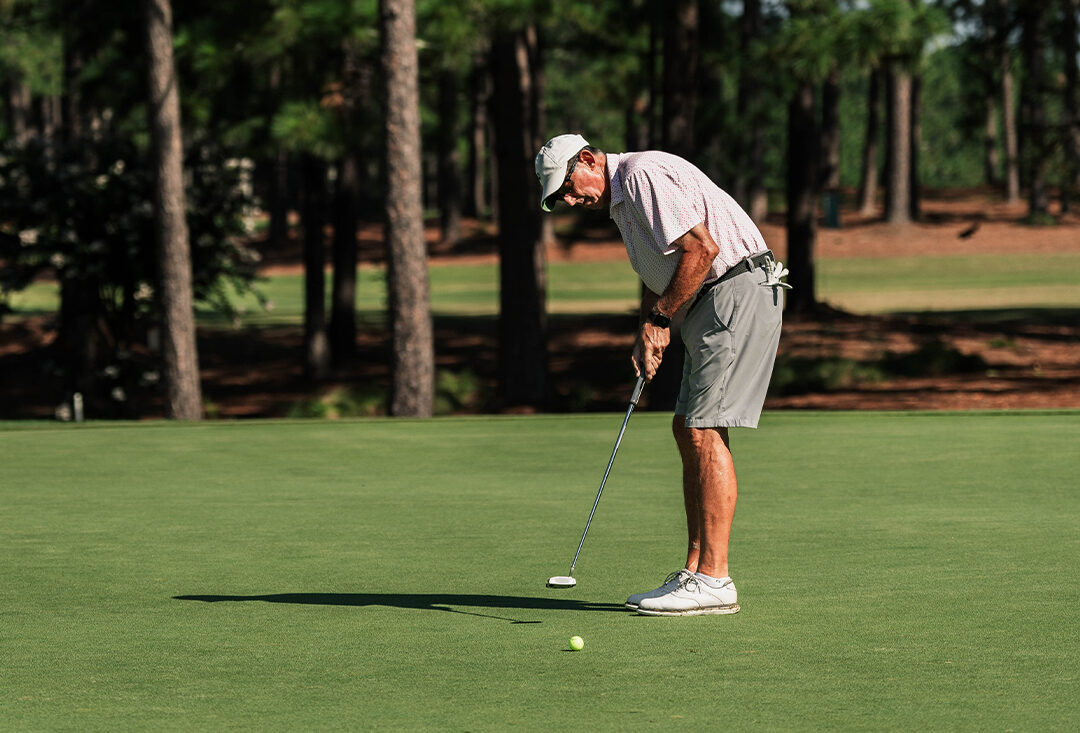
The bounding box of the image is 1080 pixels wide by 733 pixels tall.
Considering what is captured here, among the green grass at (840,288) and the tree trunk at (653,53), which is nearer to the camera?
the tree trunk at (653,53)

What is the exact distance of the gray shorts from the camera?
19.4 ft

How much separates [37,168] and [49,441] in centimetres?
1046

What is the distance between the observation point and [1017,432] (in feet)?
36.1

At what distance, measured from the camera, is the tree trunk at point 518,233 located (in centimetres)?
2219

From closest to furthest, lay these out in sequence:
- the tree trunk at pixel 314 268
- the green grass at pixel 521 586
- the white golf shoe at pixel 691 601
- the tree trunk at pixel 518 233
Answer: the green grass at pixel 521 586 < the white golf shoe at pixel 691 601 < the tree trunk at pixel 518 233 < the tree trunk at pixel 314 268

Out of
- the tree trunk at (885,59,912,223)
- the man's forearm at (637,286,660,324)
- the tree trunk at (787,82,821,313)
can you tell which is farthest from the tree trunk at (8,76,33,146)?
the man's forearm at (637,286,660,324)

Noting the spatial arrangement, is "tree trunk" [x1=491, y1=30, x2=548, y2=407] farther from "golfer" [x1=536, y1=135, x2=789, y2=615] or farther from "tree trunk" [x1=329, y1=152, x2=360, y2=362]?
"golfer" [x1=536, y1=135, x2=789, y2=615]

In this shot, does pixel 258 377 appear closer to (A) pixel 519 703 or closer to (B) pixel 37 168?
(B) pixel 37 168

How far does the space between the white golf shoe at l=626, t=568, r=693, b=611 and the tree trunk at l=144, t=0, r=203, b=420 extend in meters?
14.9

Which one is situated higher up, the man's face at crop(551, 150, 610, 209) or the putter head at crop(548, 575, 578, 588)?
the man's face at crop(551, 150, 610, 209)

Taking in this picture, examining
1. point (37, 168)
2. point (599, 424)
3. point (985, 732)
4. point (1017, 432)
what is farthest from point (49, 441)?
point (37, 168)

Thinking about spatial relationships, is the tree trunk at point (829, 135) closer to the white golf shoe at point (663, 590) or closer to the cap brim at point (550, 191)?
the cap brim at point (550, 191)

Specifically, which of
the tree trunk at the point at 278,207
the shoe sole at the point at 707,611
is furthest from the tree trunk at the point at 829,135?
the shoe sole at the point at 707,611

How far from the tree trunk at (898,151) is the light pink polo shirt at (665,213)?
113ft
